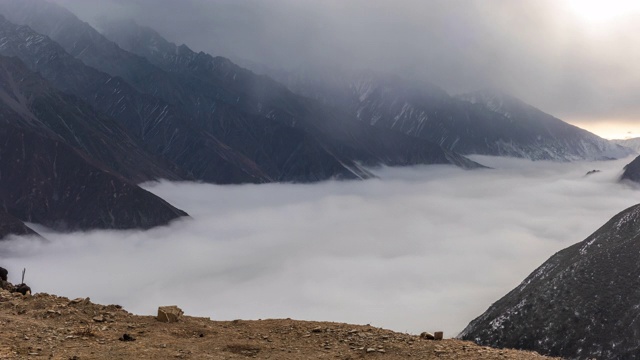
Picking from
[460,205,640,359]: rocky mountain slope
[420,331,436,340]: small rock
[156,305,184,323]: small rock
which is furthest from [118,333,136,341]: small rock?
[460,205,640,359]: rocky mountain slope

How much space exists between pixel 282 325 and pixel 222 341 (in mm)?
3368

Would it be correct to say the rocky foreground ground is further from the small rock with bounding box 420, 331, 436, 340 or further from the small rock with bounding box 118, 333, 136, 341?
the small rock with bounding box 420, 331, 436, 340

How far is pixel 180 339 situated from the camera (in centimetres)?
2341

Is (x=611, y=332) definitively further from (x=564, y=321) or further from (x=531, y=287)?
(x=531, y=287)

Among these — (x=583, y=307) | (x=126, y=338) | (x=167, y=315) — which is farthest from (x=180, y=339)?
(x=583, y=307)

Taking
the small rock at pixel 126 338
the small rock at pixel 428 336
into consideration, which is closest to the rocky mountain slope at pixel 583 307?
the small rock at pixel 428 336

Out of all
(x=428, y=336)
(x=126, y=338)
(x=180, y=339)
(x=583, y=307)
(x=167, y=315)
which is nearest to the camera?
(x=126, y=338)

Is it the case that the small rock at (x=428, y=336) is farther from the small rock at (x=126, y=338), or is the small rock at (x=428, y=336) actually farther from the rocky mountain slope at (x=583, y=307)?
the rocky mountain slope at (x=583, y=307)

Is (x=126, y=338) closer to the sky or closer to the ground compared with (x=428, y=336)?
closer to the sky

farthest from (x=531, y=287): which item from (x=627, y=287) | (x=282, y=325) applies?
(x=282, y=325)

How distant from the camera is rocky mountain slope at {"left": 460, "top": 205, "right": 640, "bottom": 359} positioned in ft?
406

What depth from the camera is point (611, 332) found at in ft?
406

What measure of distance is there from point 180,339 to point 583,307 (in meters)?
133

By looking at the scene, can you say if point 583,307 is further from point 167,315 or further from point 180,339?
point 180,339
